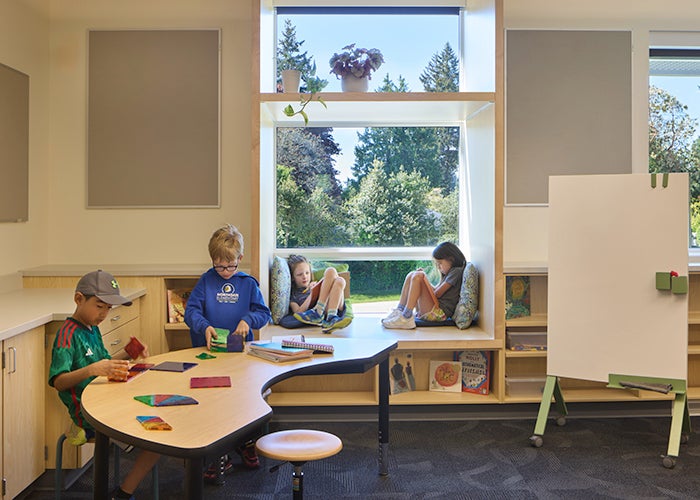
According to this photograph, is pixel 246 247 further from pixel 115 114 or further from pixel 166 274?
pixel 115 114

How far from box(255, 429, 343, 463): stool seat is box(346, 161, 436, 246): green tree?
242cm

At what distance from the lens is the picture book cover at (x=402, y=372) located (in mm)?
4406

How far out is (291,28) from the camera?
4.98m

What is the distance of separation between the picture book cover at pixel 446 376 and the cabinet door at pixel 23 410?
2312 millimetres

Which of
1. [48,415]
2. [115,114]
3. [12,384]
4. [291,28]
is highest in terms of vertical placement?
[291,28]

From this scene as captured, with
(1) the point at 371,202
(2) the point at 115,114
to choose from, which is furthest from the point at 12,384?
(1) the point at 371,202

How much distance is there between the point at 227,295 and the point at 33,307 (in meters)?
0.92

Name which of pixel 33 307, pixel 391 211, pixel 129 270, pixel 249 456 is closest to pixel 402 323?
pixel 391 211

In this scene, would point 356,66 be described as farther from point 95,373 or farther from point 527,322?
point 95,373

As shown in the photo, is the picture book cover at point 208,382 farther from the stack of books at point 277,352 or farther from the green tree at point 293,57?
the green tree at point 293,57

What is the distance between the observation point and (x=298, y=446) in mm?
2631

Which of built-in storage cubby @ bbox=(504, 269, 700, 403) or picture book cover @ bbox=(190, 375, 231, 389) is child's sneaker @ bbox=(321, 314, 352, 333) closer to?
built-in storage cubby @ bbox=(504, 269, 700, 403)

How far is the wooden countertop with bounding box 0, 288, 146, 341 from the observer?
2934 millimetres

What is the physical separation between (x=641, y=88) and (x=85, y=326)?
13.0 feet
